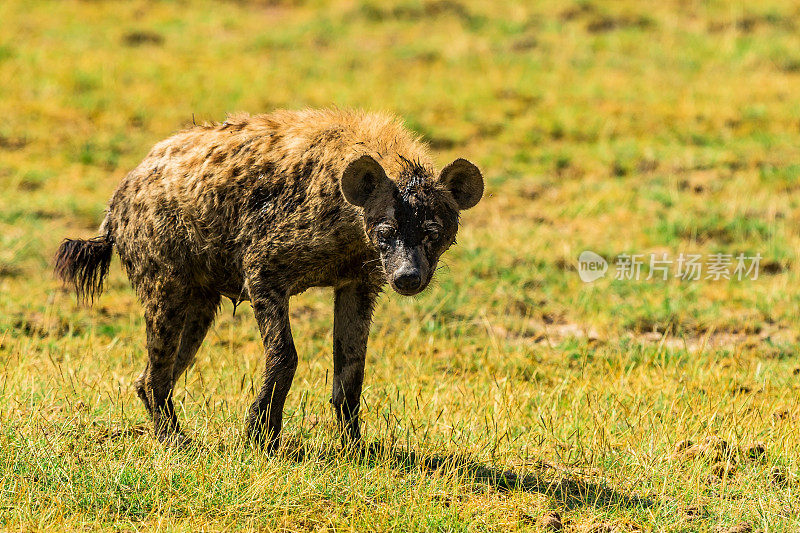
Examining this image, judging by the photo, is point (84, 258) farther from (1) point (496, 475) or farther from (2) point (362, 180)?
(1) point (496, 475)

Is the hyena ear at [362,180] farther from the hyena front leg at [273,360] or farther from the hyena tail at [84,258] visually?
the hyena tail at [84,258]

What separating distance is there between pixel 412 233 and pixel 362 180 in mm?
332

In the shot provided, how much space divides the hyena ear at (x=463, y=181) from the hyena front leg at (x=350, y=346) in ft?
2.47

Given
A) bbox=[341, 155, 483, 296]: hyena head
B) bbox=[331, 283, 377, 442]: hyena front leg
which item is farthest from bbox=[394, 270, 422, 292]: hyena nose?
bbox=[331, 283, 377, 442]: hyena front leg

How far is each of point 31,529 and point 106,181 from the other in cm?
741

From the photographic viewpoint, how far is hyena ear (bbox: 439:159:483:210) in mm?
4645

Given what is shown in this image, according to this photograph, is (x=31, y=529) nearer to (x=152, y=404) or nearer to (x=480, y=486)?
(x=152, y=404)

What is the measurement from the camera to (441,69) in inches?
570

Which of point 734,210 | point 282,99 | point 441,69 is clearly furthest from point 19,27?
point 734,210

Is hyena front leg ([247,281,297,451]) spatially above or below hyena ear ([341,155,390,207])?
below

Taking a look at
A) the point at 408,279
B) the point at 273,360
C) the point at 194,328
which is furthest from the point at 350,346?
the point at 408,279

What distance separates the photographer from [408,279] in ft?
14.5

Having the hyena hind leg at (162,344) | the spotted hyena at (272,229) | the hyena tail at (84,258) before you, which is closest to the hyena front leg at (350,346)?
the spotted hyena at (272,229)

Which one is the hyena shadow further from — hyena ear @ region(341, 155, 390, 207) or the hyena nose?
hyena ear @ region(341, 155, 390, 207)
